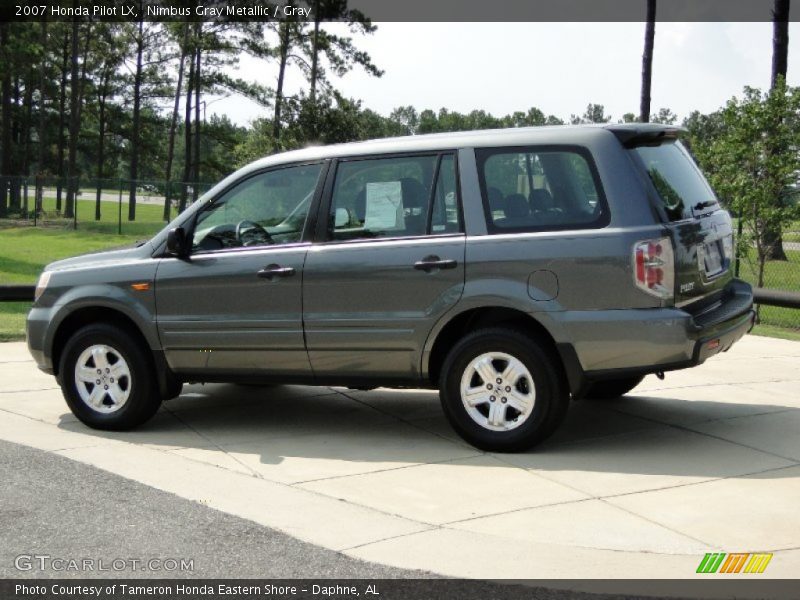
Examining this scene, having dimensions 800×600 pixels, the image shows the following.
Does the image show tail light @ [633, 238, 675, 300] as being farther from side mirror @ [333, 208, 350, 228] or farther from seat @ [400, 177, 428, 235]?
side mirror @ [333, 208, 350, 228]

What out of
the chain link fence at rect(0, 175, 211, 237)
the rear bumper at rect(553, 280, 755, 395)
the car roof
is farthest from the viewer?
the chain link fence at rect(0, 175, 211, 237)

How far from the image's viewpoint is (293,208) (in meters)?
7.54

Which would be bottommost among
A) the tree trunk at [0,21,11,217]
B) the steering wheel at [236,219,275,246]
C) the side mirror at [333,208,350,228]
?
the steering wheel at [236,219,275,246]

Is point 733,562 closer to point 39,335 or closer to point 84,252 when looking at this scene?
point 39,335

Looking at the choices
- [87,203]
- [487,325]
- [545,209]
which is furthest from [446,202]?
[87,203]

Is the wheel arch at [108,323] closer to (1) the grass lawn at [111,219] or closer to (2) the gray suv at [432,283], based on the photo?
(2) the gray suv at [432,283]

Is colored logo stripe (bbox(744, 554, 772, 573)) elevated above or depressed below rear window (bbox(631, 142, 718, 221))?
below

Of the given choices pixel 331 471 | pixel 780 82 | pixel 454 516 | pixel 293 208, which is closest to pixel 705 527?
pixel 454 516

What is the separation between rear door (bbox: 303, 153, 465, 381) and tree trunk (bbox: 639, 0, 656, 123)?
27535mm

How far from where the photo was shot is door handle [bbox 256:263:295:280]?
24.0 ft

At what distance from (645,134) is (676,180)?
0.40 meters

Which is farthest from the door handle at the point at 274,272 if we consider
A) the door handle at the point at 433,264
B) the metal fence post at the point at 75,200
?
the metal fence post at the point at 75,200

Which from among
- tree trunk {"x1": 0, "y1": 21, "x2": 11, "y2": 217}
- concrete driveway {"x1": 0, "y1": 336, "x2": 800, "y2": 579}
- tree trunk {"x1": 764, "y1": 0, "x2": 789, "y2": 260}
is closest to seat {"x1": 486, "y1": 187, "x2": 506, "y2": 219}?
concrete driveway {"x1": 0, "y1": 336, "x2": 800, "y2": 579}

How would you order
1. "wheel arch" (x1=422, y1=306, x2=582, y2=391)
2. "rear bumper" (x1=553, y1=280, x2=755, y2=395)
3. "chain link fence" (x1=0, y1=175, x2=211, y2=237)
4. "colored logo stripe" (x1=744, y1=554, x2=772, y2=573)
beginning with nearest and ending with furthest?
"colored logo stripe" (x1=744, y1=554, x2=772, y2=573), "rear bumper" (x1=553, y1=280, x2=755, y2=395), "wheel arch" (x1=422, y1=306, x2=582, y2=391), "chain link fence" (x1=0, y1=175, x2=211, y2=237)
